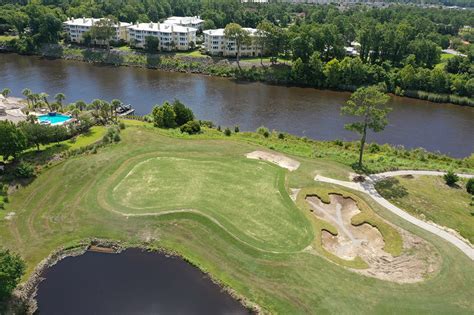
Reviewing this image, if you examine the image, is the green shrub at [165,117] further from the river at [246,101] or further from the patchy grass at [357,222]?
the patchy grass at [357,222]

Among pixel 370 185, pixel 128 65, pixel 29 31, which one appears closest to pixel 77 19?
pixel 29 31

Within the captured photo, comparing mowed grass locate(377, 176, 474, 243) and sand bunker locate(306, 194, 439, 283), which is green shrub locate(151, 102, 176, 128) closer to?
sand bunker locate(306, 194, 439, 283)

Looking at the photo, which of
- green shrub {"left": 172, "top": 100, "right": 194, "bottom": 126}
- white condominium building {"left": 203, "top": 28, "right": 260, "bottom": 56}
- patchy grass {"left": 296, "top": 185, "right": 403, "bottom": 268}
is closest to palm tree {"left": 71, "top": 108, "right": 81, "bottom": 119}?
green shrub {"left": 172, "top": 100, "right": 194, "bottom": 126}

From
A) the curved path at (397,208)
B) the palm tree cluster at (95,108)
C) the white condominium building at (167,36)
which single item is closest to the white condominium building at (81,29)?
the white condominium building at (167,36)

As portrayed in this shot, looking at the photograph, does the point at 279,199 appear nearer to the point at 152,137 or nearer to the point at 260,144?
the point at 260,144

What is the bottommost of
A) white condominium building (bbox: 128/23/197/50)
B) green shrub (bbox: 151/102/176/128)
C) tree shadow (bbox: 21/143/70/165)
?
tree shadow (bbox: 21/143/70/165)
